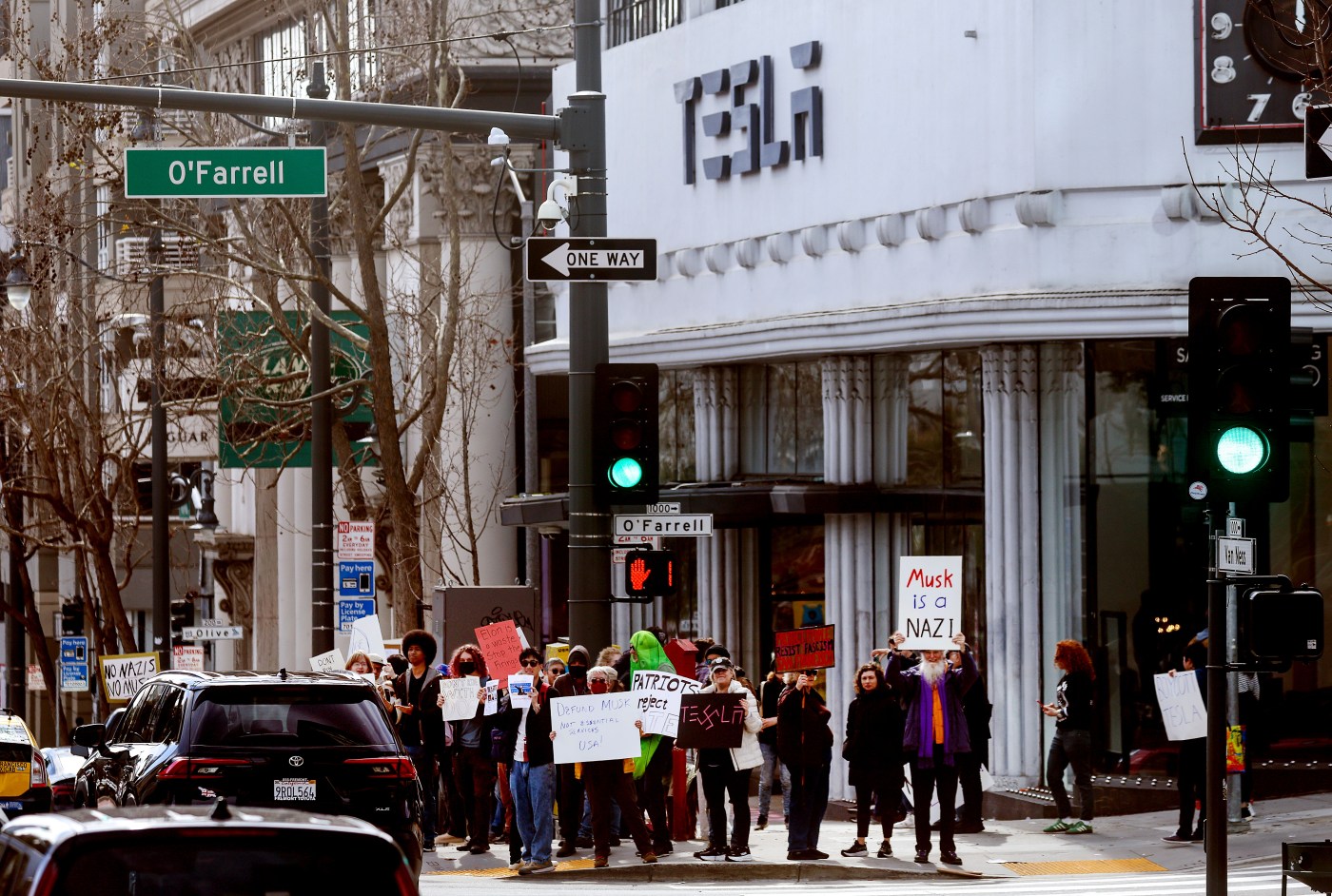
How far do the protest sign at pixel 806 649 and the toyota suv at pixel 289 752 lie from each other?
492cm

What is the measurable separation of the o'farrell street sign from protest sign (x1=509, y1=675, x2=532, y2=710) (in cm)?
167

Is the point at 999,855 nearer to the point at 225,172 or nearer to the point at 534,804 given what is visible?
the point at 534,804

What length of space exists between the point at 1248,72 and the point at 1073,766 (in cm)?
673

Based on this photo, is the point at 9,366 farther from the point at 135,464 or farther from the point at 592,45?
the point at 592,45

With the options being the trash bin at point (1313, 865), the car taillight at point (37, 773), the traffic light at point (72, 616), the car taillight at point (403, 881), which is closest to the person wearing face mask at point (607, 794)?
the car taillight at point (37, 773)

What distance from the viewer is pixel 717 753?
18.2m

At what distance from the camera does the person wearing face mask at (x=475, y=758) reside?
19.0 metres

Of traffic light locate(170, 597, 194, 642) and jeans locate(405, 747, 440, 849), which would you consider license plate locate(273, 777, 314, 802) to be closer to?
jeans locate(405, 747, 440, 849)

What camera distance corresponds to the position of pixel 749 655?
2642 centimetres

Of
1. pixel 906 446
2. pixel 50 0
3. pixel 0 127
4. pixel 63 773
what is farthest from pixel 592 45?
pixel 0 127

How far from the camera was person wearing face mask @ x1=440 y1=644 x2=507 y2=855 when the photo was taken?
19000 millimetres

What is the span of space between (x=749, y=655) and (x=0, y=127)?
40081 millimetres

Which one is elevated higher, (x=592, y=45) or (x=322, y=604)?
(x=592, y=45)

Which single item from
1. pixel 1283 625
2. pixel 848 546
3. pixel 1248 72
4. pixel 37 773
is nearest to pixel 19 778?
pixel 37 773
